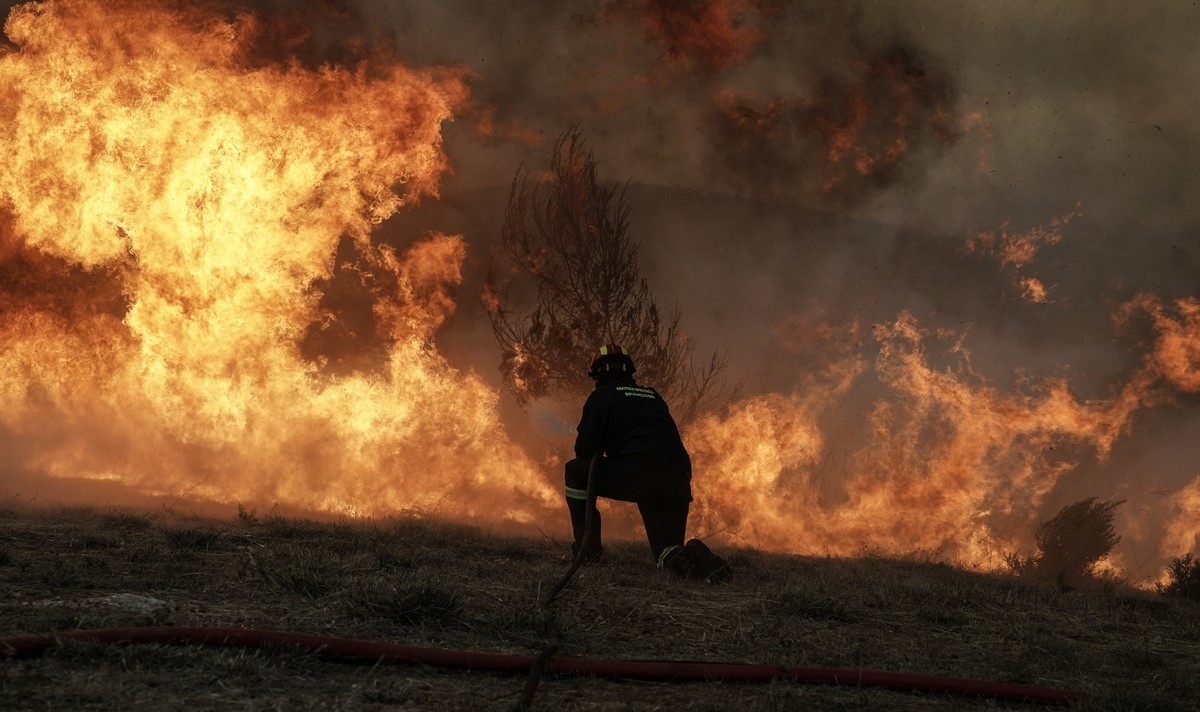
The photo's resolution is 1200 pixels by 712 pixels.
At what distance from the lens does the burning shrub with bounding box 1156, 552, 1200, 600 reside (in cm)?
1259

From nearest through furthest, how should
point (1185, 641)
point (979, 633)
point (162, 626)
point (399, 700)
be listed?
point (399, 700), point (162, 626), point (979, 633), point (1185, 641)

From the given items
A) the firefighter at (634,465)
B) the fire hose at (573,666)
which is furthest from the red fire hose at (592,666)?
the firefighter at (634,465)

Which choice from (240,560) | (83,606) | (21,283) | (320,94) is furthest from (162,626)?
(21,283)

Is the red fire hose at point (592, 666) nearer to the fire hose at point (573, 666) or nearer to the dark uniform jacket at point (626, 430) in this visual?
the fire hose at point (573, 666)

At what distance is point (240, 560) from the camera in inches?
254

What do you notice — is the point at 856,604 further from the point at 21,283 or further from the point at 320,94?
the point at 21,283

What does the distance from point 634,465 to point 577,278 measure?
9899 millimetres

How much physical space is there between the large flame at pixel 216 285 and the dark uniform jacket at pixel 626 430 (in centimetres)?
1135

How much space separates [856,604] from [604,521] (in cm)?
1693

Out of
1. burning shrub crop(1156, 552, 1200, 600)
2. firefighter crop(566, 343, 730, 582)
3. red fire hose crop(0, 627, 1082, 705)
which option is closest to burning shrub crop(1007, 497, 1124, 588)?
burning shrub crop(1156, 552, 1200, 600)

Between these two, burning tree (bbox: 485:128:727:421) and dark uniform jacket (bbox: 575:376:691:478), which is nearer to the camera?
dark uniform jacket (bbox: 575:376:691:478)

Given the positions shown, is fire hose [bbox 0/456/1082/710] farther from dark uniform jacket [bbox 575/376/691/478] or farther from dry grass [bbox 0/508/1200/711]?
dark uniform jacket [bbox 575/376/691/478]

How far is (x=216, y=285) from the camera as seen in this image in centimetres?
1800

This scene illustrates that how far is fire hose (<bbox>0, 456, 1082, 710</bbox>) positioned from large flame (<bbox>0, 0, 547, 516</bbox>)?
577 inches
